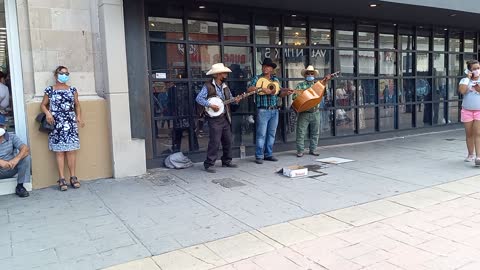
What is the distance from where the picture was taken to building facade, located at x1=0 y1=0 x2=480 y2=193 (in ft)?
20.3

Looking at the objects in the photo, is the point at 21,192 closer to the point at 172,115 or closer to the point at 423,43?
the point at 172,115

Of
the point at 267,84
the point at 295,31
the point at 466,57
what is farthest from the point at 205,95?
the point at 466,57

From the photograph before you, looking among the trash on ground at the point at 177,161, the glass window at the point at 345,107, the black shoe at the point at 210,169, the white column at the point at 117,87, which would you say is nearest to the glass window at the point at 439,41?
the glass window at the point at 345,107

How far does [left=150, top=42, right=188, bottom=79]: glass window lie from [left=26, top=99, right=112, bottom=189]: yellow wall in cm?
118

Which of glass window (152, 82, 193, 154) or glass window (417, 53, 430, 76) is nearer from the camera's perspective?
glass window (152, 82, 193, 154)

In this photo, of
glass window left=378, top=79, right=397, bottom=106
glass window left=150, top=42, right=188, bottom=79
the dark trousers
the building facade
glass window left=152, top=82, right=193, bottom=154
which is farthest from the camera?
glass window left=378, top=79, right=397, bottom=106

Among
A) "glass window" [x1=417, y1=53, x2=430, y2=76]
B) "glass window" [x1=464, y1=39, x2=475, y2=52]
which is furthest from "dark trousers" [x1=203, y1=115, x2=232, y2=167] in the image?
"glass window" [x1=464, y1=39, x2=475, y2=52]

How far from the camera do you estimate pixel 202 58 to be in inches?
303

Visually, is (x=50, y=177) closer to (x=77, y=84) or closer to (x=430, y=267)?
(x=77, y=84)

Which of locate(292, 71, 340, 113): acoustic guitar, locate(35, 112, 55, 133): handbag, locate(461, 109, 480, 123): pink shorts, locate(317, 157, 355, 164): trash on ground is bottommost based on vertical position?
locate(317, 157, 355, 164): trash on ground

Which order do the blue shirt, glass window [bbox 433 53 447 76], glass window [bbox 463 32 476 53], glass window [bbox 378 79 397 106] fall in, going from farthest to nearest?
glass window [bbox 463 32 476 53]
glass window [bbox 433 53 447 76]
glass window [bbox 378 79 397 106]
the blue shirt

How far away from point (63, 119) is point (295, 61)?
197 inches

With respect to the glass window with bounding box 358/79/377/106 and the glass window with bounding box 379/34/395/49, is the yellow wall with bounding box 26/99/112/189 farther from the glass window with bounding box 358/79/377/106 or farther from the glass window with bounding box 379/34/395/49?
the glass window with bounding box 379/34/395/49

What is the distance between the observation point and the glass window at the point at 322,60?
9.19 metres
